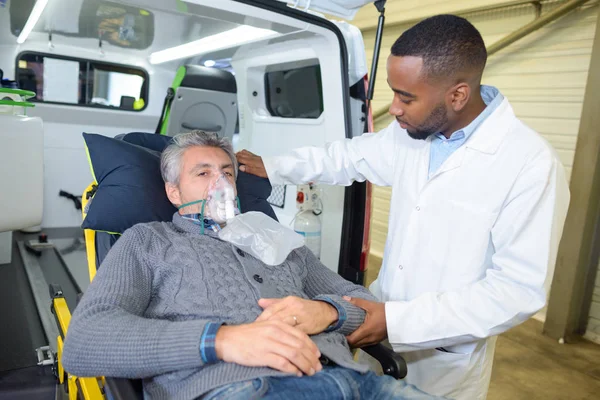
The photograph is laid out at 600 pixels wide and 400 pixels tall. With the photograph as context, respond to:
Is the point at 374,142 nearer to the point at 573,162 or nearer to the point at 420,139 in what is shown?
the point at 420,139

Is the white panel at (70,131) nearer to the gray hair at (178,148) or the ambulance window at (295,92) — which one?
the ambulance window at (295,92)

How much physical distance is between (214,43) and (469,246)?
2.94 m

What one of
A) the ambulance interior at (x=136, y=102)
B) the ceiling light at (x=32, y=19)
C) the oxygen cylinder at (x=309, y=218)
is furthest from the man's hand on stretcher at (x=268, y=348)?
the ceiling light at (x=32, y=19)

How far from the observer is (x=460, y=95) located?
1.60 m

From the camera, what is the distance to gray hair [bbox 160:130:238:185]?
6.40 ft

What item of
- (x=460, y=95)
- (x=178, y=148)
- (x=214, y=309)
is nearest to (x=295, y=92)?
(x=178, y=148)

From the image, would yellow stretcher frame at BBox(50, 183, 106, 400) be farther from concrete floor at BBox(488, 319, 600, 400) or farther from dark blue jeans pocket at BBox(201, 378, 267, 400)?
concrete floor at BBox(488, 319, 600, 400)

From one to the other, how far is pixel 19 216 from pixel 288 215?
1811 mm

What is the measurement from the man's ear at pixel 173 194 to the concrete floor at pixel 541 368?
1282mm

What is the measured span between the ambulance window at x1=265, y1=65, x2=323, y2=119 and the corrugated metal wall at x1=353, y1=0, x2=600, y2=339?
78.9 inches

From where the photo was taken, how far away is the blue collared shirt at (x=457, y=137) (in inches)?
66.2

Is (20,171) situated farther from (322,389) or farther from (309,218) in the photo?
(322,389)

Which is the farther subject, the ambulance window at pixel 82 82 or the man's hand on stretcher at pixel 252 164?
the ambulance window at pixel 82 82

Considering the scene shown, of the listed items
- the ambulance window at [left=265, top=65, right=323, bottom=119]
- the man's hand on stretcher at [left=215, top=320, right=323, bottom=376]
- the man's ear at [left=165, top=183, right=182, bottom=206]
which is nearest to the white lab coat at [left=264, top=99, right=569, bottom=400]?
the man's hand on stretcher at [left=215, top=320, right=323, bottom=376]
